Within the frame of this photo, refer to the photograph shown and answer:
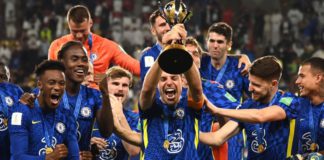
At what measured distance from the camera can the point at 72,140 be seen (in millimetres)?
7617

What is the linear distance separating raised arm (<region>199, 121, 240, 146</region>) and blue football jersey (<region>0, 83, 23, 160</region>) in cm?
173

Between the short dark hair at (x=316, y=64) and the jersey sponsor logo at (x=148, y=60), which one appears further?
the jersey sponsor logo at (x=148, y=60)

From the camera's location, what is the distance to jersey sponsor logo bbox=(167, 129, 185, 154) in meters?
7.24

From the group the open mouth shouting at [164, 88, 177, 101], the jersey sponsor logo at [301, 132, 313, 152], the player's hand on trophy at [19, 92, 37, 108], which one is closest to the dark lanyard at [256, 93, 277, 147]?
the jersey sponsor logo at [301, 132, 313, 152]

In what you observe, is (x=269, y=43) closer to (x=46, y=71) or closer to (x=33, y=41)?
(x=33, y=41)

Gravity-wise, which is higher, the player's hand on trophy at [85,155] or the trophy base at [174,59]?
the trophy base at [174,59]

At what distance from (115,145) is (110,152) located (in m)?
0.09

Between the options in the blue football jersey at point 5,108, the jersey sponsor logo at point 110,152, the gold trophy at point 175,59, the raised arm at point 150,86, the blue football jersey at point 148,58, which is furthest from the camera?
the blue football jersey at point 148,58

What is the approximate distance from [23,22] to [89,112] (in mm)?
15558

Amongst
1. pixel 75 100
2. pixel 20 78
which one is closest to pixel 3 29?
pixel 20 78

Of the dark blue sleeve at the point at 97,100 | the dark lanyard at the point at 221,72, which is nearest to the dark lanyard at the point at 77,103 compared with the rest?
the dark blue sleeve at the point at 97,100

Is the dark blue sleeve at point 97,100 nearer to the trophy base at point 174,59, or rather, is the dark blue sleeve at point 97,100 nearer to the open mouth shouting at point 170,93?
the open mouth shouting at point 170,93

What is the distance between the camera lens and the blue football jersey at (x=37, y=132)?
7398 millimetres

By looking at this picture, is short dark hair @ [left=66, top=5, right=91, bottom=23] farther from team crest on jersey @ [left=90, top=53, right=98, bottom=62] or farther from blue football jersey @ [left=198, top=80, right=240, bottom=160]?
blue football jersey @ [left=198, top=80, right=240, bottom=160]
